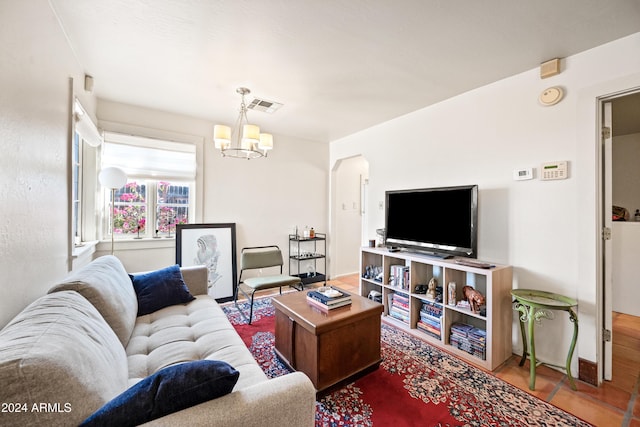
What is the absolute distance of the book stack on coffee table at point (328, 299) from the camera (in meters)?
1.96

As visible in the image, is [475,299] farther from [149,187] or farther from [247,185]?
[149,187]

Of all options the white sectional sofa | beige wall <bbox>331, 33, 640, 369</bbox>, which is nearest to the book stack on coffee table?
the white sectional sofa

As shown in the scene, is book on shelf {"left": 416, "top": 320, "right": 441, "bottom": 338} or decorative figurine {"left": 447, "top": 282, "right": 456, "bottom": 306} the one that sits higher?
decorative figurine {"left": 447, "top": 282, "right": 456, "bottom": 306}

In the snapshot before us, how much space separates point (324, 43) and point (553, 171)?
207 cm

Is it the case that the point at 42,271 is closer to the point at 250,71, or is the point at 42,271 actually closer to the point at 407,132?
the point at 250,71

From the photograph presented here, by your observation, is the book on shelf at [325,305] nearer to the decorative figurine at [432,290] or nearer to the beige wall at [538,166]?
the decorative figurine at [432,290]

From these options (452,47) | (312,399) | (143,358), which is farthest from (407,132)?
(143,358)

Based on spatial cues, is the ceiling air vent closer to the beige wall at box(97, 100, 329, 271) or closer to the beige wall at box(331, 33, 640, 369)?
the beige wall at box(97, 100, 329, 271)

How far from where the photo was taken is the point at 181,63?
2193mm

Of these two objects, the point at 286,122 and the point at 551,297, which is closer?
the point at 551,297

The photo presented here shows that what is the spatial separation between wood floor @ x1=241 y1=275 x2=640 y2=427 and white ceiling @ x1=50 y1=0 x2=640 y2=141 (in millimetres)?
2473

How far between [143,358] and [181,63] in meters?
2.20

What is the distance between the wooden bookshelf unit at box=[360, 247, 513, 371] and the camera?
2.12 metres

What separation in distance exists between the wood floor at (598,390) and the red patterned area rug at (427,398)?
0.11 metres
